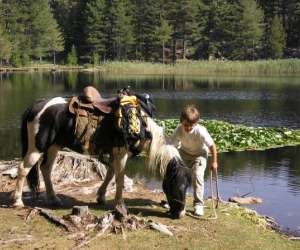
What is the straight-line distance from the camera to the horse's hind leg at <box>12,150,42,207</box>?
282 inches

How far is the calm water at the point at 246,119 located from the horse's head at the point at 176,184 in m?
2.67

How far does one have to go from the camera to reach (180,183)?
22.8 feet

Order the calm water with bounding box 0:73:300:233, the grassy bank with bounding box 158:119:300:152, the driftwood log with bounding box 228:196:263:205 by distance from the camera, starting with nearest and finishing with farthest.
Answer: the driftwood log with bounding box 228:196:263:205 < the calm water with bounding box 0:73:300:233 < the grassy bank with bounding box 158:119:300:152

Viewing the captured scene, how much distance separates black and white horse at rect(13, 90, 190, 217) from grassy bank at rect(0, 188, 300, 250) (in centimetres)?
34

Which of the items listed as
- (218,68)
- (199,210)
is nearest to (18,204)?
(199,210)

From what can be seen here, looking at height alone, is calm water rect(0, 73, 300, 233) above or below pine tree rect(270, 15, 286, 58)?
below

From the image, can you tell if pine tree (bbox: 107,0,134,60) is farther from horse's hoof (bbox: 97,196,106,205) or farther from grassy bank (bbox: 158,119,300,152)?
horse's hoof (bbox: 97,196,106,205)

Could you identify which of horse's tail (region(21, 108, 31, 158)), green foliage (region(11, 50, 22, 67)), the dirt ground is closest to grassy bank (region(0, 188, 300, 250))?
the dirt ground

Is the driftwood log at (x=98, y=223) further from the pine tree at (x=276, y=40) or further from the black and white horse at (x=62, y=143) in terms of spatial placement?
the pine tree at (x=276, y=40)

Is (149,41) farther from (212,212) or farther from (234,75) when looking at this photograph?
(212,212)

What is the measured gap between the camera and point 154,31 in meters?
72.9

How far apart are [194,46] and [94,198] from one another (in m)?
71.6

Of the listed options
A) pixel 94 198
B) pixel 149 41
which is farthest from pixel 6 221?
pixel 149 41

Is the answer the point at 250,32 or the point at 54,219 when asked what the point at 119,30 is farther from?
the point at 54,219
